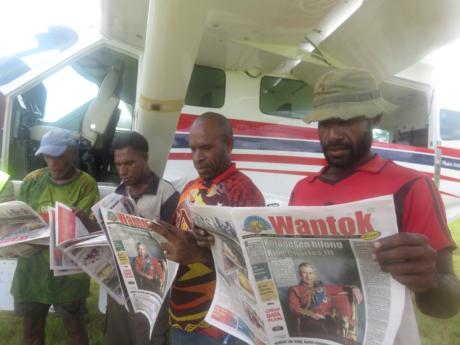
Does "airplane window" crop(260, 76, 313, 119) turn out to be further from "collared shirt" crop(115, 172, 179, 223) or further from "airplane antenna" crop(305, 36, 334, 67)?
"collared shirt" crop(115, 172, 179, 223)

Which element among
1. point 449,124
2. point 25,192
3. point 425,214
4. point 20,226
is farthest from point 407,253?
point 449,124

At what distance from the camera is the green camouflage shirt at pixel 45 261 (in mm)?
2016

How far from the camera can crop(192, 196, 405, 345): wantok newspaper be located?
752mm

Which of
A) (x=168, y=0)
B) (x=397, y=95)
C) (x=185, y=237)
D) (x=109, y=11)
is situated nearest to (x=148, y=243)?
(x=185, y=237)

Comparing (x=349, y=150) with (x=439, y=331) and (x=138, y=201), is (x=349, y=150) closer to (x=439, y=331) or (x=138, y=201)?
(x=138, y=201)

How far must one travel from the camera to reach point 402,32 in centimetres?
298

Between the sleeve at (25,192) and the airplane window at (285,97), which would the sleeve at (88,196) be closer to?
the sleeve at (25,192)

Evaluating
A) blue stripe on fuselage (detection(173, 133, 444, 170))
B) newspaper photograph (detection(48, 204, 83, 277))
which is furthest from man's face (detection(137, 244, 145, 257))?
blue stripe on fuselage (detection(173, 133, 444, 170))

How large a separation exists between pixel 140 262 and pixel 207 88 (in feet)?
9.14

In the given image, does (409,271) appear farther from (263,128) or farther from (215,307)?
(263,128)

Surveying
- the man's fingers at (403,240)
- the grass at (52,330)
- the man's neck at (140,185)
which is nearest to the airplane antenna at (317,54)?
the man's neck at (140,185)

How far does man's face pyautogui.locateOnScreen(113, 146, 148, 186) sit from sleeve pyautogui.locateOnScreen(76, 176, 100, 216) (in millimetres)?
327

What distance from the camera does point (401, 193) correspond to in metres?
0.87

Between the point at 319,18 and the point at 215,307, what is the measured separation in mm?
2258
